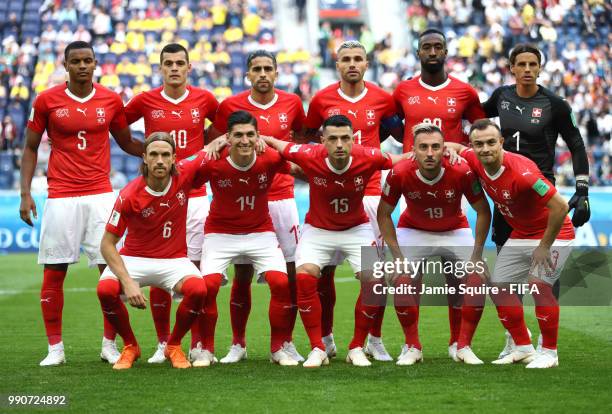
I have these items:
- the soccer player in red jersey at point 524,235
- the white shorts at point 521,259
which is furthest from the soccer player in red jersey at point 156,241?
→ the white shorts at point 521,259

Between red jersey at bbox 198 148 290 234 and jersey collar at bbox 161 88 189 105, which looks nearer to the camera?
red jersey at bbox 198 148 290 234

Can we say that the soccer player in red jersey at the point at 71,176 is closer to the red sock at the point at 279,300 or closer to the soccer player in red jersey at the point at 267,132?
the soccer player in red jersey at the point at 267,132

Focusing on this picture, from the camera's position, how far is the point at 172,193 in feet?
26.7

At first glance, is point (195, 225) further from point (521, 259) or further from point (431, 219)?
point (521, 259)

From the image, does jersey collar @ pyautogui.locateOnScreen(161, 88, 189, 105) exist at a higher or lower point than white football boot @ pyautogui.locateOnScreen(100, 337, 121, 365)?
higher

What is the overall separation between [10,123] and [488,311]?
1411 centimetres

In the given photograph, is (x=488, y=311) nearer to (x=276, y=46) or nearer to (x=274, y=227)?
(x=274, y=227)

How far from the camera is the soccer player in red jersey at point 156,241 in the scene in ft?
26.1

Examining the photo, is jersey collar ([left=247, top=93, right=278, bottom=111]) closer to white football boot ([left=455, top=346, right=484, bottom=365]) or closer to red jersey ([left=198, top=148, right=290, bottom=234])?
red jersey ([left=198, top=148, right=290, bottom=234])

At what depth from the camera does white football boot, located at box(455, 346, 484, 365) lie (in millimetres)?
8211

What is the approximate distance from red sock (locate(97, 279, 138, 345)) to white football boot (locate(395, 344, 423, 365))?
210 centimetres

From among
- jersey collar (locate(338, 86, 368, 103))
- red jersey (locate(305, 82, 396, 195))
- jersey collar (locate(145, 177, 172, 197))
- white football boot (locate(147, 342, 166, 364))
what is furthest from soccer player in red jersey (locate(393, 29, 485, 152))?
white football boot (locate(147, 342, 166, 364))

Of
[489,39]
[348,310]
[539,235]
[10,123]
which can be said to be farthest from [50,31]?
[539,235]

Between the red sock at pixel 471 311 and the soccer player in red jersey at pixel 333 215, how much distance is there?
70 centimetres
